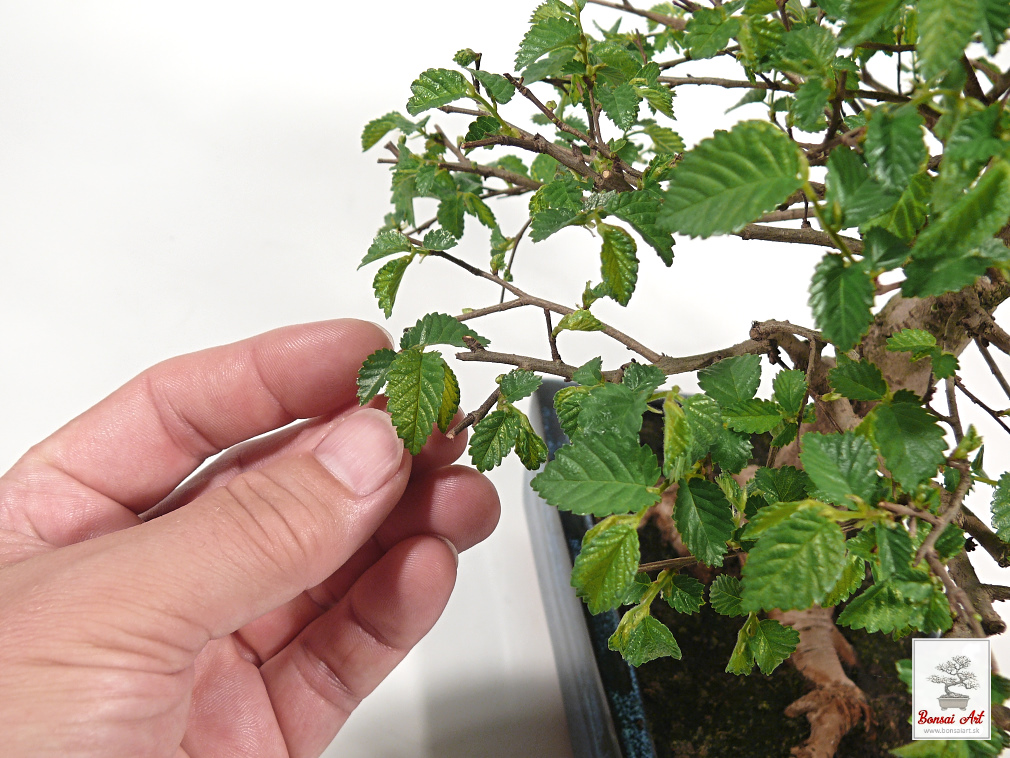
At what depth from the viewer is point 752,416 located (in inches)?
23.5

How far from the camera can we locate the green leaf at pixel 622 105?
2.13 feet

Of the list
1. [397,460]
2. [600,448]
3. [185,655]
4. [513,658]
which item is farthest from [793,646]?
[513,658]

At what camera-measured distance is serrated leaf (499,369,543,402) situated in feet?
2.15

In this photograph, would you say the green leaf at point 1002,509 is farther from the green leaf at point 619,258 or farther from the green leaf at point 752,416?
the green leaf at point 619,258

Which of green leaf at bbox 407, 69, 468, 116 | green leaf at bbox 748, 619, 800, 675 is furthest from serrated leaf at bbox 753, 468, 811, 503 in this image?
green leaf at bbox 407, 69, 468, 116

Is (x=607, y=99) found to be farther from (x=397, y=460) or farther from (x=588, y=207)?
(x=397, y=460)

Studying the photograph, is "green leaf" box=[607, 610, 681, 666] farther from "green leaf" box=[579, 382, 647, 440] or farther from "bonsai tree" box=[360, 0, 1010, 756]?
"green leaf" box=[579, 382, 647, 440]

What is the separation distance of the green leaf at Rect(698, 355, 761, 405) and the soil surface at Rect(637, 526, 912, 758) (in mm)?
501

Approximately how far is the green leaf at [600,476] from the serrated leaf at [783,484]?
14 cm

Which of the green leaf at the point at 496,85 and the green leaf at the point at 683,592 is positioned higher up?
the green leaf at the point at 496,85

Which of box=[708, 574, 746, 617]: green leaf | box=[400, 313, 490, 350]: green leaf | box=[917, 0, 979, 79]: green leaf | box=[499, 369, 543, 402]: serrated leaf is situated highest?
box=[917, 0, 979, 79]: green leaf

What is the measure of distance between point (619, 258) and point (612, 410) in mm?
140


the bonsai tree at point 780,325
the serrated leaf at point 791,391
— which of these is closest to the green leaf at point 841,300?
the bonsai tree at point 780,325

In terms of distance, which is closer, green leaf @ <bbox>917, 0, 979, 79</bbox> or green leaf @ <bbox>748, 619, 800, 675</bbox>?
green leaf @ <bbox>917, 0, 979, 79</bbox>
